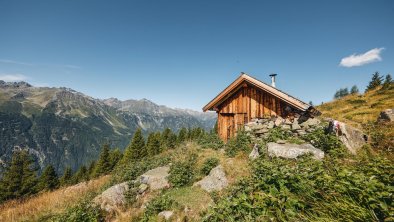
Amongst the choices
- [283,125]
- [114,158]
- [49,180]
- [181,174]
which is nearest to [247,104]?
[283,125]

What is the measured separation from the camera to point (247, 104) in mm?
15547

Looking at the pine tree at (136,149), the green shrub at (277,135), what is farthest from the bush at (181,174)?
the pine tree at (136,149)

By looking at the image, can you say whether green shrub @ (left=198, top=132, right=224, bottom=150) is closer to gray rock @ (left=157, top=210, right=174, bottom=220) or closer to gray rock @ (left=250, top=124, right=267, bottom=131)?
gray rock @ (left=250, top=124, right=267, bottom=131)

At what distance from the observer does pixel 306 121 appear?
12.5 metres

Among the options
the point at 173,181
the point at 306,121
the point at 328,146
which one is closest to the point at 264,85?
the point at 306,121

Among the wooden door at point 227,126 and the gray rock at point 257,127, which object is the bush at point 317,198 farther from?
the wooden door at point 227,126

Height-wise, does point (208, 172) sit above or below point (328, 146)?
below

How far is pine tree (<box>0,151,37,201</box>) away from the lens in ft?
134

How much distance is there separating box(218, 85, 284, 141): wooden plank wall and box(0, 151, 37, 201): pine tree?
4222 centimetres

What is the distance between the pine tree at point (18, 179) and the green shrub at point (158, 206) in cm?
4504

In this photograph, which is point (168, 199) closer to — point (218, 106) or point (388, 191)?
point (388, 191)

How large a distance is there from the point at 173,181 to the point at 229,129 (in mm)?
7667

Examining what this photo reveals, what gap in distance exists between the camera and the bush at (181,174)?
31.7 feet

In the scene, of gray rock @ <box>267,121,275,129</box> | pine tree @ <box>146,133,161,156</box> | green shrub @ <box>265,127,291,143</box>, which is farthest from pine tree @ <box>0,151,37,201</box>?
green shrub @ <box>265,127,291,143</box>
